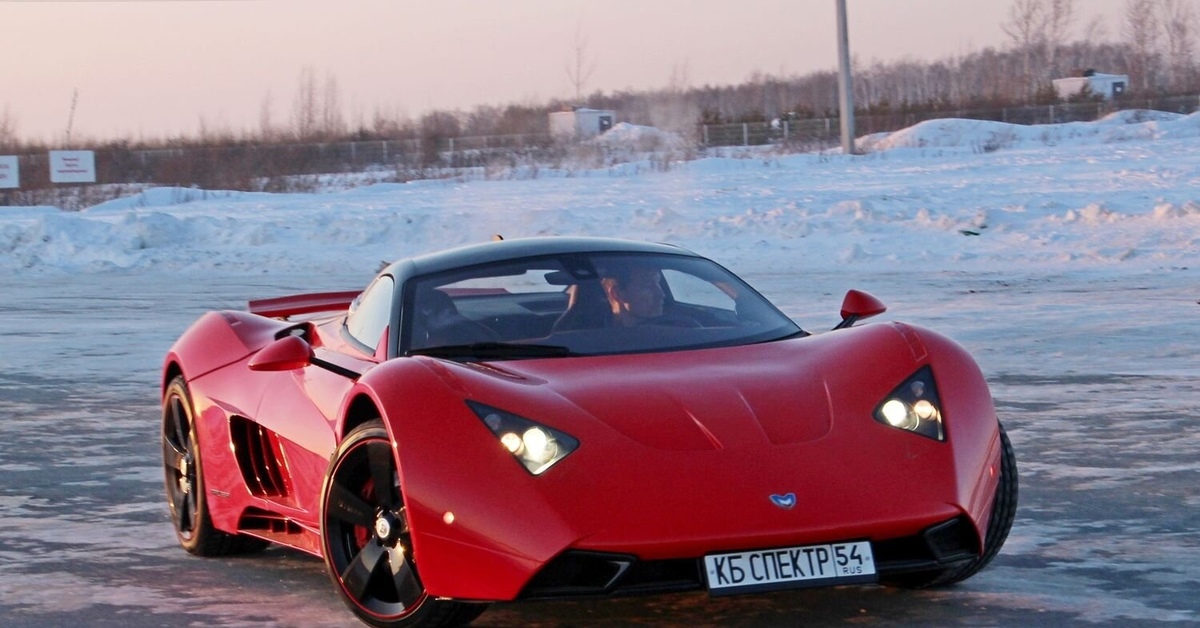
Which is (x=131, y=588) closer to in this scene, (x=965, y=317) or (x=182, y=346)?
(x=182, y=346)

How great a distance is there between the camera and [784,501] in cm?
433

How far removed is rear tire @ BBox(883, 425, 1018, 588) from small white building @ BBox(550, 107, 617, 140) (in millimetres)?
65667

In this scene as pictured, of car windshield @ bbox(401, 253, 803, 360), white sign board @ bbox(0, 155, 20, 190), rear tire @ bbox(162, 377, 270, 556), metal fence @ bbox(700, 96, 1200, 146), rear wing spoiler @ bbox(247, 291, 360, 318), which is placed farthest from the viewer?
metal fence @ bbox(700, 96, 1200, 146)

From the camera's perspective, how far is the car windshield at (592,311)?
18.0ft

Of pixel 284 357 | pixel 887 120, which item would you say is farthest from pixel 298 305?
pixel 887 120

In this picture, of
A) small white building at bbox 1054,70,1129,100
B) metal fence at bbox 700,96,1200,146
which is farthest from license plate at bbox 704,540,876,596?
small white building at bbox 1054,70,1129,100

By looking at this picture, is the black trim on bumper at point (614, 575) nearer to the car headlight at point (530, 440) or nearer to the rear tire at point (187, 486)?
the car headlight at point (530, 440)

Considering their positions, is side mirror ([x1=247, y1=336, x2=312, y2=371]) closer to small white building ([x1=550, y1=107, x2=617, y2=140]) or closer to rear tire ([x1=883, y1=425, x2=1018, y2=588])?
rear tire ([x1=883, y1=425, x2=1018, y2=588])

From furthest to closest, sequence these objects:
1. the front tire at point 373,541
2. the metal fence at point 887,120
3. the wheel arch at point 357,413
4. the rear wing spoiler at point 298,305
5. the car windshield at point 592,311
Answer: the metal fence at point 887,120
the rear wing spoiler at point 298,305
the car windshield at point 592,311
the wheel arch at point 357,413
the front tire at point 373,541

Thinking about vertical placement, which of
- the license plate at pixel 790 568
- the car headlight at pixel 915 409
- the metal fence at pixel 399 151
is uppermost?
the metal fence at pixel 399 151

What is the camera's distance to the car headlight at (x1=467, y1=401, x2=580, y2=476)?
4.44 m

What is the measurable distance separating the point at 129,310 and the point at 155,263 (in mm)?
6735

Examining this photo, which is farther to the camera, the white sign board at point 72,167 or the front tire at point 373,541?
the white sign board at point 72,167

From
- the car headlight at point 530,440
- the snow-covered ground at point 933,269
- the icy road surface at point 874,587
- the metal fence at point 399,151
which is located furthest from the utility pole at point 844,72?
the car headlight at point 530,440
